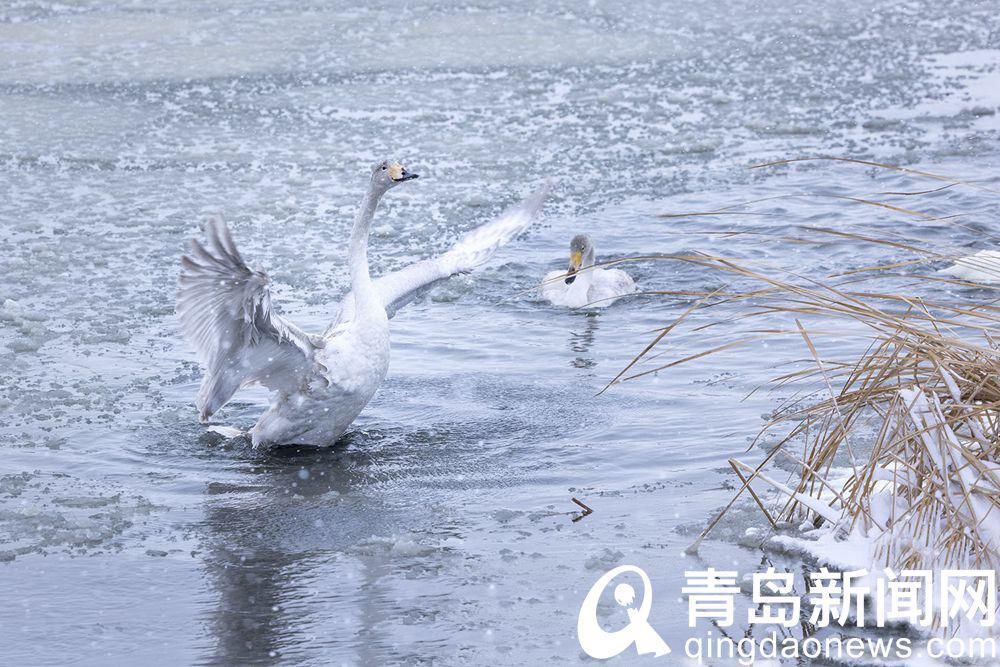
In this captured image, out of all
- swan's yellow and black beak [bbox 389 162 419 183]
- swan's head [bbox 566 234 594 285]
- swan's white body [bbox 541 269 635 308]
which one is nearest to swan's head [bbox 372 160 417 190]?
swan's yellow and black beak [bbox 389 162 419 183]

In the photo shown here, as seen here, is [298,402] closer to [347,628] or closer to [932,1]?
[347,628]

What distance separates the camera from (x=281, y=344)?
23.6 ft

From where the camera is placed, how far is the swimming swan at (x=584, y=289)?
10.3m

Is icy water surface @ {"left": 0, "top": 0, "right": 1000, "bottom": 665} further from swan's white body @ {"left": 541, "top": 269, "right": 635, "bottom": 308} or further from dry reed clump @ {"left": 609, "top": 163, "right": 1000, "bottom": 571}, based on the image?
dry reed clump @ {"left": 609, "top": 163, "right": 1000, "bottom": 571}

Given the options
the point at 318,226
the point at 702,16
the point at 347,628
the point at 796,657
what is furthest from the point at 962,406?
the point at 702,16

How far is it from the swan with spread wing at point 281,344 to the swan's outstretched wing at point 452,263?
220 millimetres

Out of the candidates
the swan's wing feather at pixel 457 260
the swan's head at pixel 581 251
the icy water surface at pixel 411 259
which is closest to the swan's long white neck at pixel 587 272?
the swan's head at pixel 581 251

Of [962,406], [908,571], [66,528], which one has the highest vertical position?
[962,406]

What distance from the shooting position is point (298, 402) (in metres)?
7.35

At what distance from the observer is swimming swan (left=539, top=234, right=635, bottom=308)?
10258 millimetres

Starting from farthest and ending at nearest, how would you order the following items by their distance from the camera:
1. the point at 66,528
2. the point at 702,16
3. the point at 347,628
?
the point at 702,16, the point at 66,528, the point at 347,628

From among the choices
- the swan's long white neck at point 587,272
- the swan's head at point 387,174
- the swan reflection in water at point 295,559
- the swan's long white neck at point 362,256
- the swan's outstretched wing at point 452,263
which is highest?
the swan's head at point 387,174

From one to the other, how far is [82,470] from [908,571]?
4200mm

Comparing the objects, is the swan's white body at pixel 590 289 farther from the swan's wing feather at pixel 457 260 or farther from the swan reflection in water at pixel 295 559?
the swan reflection in water at pixel 295 559
